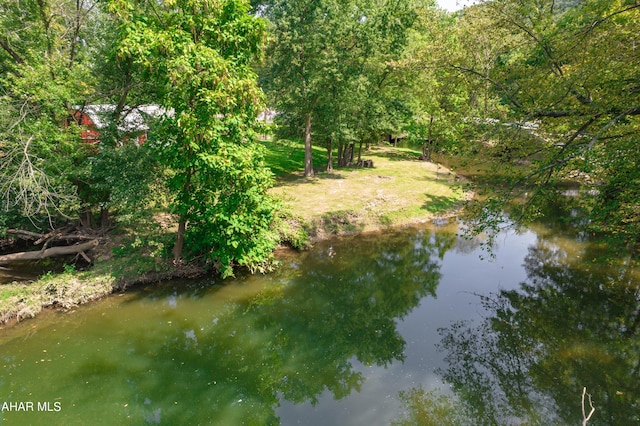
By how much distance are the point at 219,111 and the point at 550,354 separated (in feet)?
42.7

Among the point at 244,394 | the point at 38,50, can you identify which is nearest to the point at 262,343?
the point at 244,394

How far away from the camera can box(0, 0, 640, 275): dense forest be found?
9.95 m

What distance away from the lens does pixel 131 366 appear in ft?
33.5

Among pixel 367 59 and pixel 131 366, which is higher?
pixel 367 59

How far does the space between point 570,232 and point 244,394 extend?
20548 mm

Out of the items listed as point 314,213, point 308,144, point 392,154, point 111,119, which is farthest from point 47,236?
point 392,154

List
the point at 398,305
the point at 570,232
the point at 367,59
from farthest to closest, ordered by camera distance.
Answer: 1. the point at 367,59
2. the point at 570,232
3. the point at 398,305

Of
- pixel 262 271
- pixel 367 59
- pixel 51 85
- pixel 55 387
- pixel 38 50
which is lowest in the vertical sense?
pixel 55 387

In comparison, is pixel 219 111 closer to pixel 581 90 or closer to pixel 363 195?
pixel 581 90

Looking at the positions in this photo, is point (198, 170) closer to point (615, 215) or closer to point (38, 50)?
point (38, 50)

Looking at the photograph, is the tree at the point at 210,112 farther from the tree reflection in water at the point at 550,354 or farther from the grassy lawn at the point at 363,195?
the tree reflection in water at the point at 550,354

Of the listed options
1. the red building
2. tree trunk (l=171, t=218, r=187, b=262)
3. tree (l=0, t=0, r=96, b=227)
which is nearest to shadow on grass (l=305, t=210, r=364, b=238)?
tree trunk (l=171, t=218, r=187, b=262)

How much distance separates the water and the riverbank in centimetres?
66

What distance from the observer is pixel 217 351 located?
435 inches
